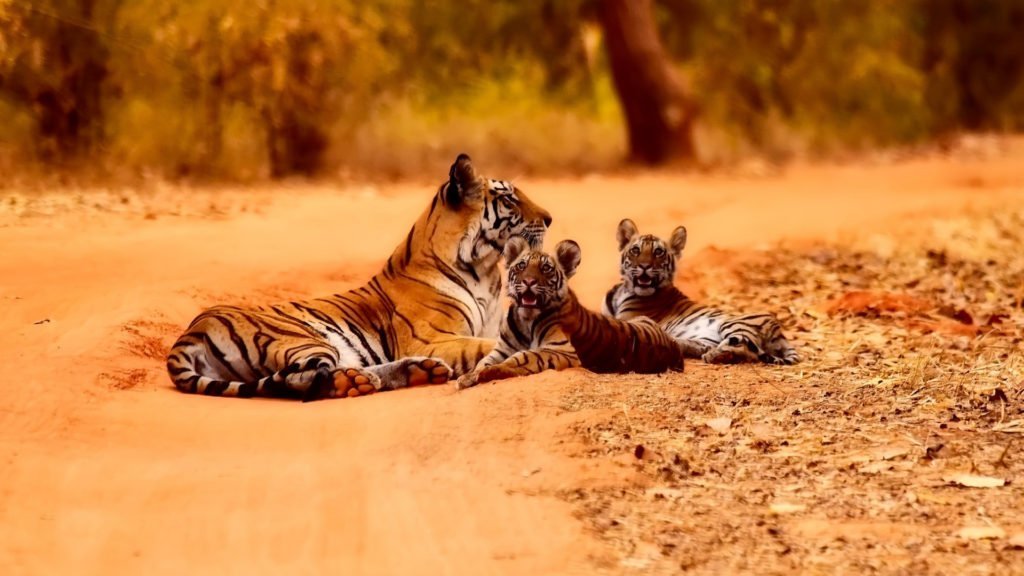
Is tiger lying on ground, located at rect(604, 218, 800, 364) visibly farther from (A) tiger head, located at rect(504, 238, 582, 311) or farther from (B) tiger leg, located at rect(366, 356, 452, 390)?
(B) tiger leg, located at rect(366, 356, 452, 390)

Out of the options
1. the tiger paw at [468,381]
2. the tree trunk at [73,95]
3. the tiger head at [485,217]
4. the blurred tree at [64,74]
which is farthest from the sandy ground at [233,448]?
the tree trunk at [73,95]

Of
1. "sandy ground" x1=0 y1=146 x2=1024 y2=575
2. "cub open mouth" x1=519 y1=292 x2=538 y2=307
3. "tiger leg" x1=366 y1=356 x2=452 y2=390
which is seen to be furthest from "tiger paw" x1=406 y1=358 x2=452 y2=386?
"cub open mouth" x1=519 y1=292 x2=538 y2=307

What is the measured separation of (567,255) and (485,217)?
0.78 meters

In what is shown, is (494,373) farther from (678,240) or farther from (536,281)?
(678,240)

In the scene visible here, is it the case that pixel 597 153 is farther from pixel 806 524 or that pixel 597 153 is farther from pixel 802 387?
pixel 806 524

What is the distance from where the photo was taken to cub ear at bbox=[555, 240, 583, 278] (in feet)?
25.2

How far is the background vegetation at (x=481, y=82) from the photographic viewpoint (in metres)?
16.4

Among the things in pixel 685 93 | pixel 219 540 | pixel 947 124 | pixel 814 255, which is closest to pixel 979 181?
pixel 685 93

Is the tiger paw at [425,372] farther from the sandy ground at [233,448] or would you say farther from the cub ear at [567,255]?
the cub ear at [567,255]

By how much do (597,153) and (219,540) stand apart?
16.5 metres

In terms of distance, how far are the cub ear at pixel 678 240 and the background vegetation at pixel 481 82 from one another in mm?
7173

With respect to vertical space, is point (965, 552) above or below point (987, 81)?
below

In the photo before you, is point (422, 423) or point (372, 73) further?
point (372, 73)

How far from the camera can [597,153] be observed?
21.3m
